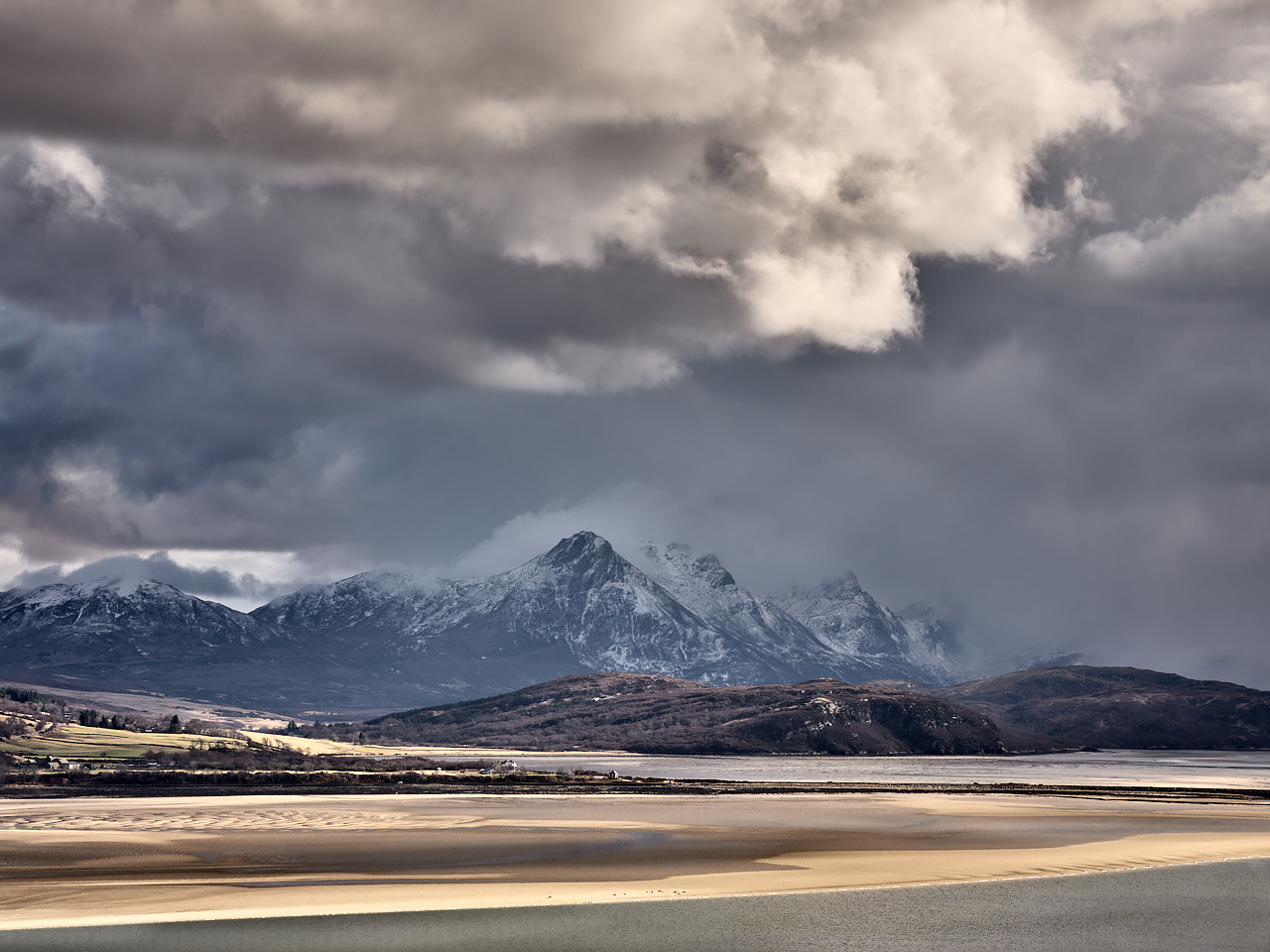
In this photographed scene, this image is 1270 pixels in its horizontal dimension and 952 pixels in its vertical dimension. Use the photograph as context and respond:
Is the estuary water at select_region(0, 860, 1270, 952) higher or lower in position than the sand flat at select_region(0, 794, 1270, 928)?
higher

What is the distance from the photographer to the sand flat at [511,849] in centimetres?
6181

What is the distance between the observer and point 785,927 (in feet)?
175

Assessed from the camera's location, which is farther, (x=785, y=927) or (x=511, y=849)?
(x=511, y=849)

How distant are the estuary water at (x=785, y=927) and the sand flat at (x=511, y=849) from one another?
338 cm

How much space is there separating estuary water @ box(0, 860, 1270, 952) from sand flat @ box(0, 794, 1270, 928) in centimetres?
338

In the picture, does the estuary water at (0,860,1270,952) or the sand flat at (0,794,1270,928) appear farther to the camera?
the sand flat at (0,794,1270,928)

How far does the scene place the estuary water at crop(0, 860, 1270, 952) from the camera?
161 feet

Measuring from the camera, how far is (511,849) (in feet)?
278

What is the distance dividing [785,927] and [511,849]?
3631 cm

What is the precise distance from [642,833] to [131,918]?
→ 5060cm

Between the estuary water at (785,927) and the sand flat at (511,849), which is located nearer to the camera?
the estuary water at (785,927)

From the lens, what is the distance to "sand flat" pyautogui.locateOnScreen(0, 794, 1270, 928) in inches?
2434

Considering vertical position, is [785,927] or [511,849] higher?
[785,927]

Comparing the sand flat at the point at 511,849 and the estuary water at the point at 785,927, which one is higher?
the estuary water at the point at 785,927
